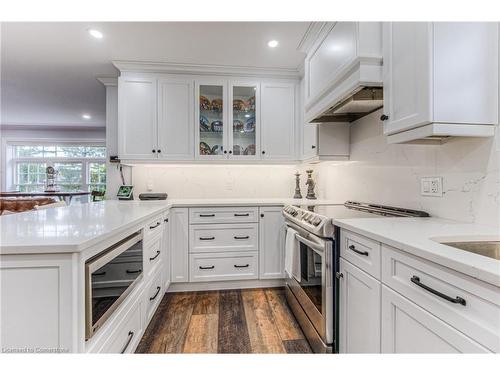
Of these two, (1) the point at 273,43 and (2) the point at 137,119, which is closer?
(1) the point at 273,43

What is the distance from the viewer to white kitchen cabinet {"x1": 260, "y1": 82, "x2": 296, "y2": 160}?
285cm

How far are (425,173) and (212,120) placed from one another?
6.98 feet

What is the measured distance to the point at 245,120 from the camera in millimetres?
2877

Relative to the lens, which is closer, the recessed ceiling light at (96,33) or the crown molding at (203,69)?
the recessed ceiling light at (96,33)

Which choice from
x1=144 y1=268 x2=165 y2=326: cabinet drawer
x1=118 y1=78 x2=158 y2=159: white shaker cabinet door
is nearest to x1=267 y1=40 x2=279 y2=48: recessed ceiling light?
x1=118 y1=78 x2=158 y2=159: white shaker cabinet door

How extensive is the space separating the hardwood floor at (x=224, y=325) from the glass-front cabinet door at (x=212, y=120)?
1.50 m

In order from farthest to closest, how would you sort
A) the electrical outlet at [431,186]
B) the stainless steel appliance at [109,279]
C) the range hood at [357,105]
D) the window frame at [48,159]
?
the window frame at [48,159] < the range hood at [357,105] < the electrical outlet at [431,186] < the stainless steel appliance at [109,279]

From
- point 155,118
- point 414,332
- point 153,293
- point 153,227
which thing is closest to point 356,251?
point 414,332

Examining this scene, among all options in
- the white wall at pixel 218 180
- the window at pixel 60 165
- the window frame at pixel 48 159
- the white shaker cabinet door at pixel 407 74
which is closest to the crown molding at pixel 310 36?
the white shaker cabinet door at pixel 407 74

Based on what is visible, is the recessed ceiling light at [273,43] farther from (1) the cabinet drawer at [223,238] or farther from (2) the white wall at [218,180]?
(1) the cabinet drawer at [223,238]

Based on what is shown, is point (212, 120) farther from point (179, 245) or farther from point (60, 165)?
point (60, 165)

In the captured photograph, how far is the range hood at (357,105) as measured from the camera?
1583 mm

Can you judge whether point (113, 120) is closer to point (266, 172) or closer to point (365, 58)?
point (266, 172)
